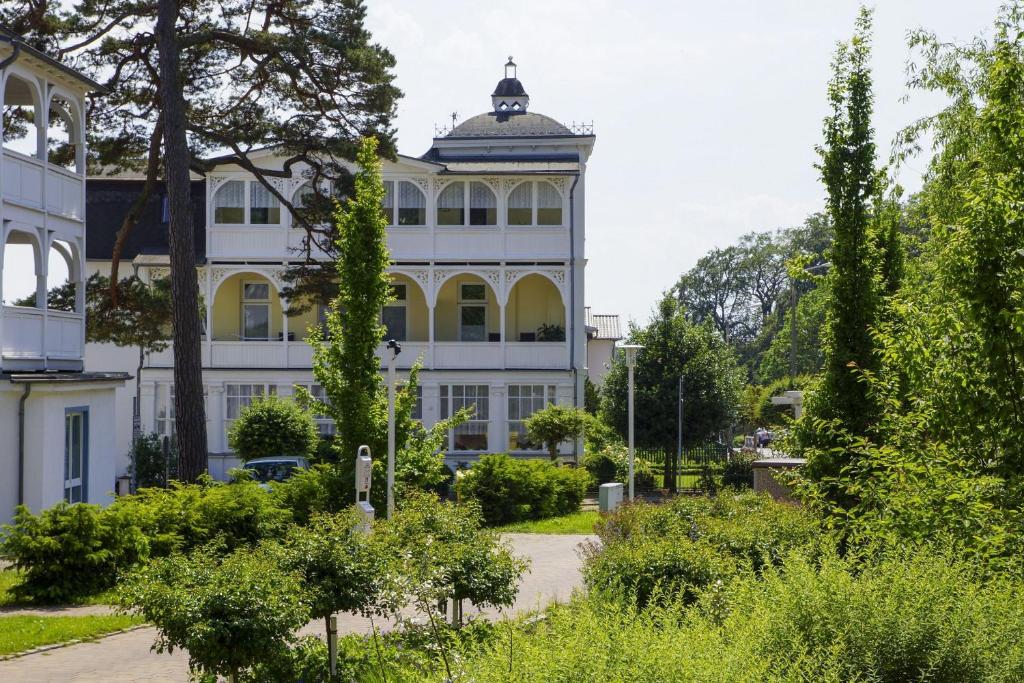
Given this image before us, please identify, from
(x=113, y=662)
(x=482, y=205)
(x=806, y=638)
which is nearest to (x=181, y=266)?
(x=113, y=662)

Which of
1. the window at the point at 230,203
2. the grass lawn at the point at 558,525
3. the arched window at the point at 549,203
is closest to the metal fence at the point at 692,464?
the grass lawn at the point at 558,525

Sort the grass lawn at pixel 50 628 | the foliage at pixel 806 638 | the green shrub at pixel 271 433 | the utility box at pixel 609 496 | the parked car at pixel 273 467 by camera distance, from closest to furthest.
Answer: the foliage at pixel 806 638 → the grass lawn at pixel 50 628 → the utility box at pixel 609 496 → the parked car at pixel 273 467 → the green shrub at pixel 271 433

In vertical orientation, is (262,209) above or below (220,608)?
above

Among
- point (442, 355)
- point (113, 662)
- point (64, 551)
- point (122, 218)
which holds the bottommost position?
point (113, 662)

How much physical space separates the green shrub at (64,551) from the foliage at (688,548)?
678 centimetres

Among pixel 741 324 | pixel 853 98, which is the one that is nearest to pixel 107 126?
pixel 853 98

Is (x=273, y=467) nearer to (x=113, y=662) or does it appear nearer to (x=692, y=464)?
(x=692, y=464)

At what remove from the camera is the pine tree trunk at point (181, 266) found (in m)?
23.0

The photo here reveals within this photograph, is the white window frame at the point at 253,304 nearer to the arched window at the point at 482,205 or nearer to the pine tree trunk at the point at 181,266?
the arched window at the point at 482,205

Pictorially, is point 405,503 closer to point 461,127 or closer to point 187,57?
point 187,57

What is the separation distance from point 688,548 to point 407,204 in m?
29.6

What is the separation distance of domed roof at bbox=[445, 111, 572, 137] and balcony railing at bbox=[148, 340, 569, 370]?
866 centimetres

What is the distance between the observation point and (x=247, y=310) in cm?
4181

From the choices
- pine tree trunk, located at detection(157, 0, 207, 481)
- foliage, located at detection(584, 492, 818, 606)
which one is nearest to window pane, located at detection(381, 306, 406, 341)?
pine tree trunk, located at detection(157, 0, 207, 481)
